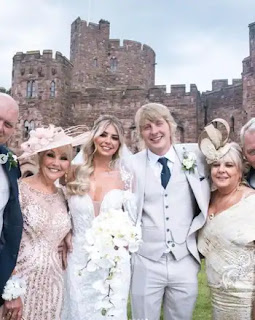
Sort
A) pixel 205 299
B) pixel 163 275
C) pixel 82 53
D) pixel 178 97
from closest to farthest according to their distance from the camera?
pixel 163 275 < pixel 205 299 < pixel 178 97 < pixel 82 53

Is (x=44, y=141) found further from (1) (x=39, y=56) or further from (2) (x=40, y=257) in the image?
(1) (x=39, y=56)

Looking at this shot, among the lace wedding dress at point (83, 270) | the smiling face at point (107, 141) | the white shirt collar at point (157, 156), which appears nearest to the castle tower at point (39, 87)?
the smiling face at point (107, 141)

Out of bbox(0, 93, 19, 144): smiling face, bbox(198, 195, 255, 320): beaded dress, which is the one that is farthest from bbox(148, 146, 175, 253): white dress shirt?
bbox(0, 93, 19, 144): smiling face

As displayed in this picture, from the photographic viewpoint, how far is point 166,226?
447cm

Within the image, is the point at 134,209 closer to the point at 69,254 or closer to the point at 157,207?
the point at 157,207

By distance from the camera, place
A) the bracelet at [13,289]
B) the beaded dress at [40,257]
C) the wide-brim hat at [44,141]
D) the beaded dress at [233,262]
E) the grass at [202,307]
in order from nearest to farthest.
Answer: the bracelet at [13,289]
the beaded dress at [233,262]
the beaded dress at [40,257]
the wide-brim hat at [44,141]
the grass at [202,307]

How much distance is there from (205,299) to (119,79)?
26.1 meters

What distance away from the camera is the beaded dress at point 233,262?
12.9ft

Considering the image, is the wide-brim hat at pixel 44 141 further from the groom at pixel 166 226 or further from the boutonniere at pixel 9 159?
the groom at pixel 166 226

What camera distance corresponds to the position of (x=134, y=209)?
451 centimetres

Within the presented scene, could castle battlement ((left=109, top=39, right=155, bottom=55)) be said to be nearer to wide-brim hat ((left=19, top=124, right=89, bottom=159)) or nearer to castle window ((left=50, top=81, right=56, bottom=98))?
castle window ((left=50, top=81, right=56, bottom=98))

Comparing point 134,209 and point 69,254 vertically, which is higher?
point 134,209

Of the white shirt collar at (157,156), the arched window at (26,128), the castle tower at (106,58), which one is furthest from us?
the castle tower at (106,58)

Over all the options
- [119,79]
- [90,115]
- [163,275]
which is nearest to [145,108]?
[163,275]
